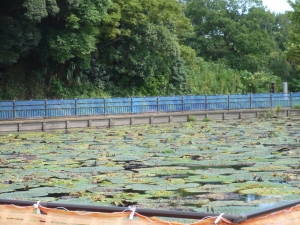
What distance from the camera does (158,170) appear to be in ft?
41.4

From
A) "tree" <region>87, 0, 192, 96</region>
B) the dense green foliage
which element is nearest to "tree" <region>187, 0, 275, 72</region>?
the dense green foliage

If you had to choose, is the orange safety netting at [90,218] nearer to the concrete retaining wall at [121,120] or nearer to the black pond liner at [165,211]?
the black pond liner at [165,211]

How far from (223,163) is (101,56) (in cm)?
2551

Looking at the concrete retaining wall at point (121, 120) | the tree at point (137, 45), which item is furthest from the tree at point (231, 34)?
the concrete retaining wall at point (121, 120)

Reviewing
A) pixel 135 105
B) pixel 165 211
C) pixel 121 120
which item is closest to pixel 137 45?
pixel 135 105

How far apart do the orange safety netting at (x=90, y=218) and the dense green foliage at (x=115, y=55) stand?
76.8ft

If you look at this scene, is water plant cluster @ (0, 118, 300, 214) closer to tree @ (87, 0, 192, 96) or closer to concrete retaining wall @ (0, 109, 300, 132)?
concrete retaining wall @ (0, 109, 300, 132)

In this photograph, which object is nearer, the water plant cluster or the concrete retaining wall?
the water plant cluster

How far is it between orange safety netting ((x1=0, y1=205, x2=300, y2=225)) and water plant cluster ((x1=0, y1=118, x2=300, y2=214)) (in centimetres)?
425

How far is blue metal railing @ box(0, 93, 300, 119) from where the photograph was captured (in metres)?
27.1

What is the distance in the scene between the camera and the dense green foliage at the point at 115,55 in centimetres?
2914

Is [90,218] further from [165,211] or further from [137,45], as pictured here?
[137,45]

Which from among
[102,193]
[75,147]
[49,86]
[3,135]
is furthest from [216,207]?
[49,86]

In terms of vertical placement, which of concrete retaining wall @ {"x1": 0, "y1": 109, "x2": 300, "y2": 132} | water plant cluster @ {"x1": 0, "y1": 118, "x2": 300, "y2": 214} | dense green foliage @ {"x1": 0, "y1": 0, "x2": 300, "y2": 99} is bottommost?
water plant cluster @ {"x1": 0, "y1": 118, "x2": 300, "y2": 214}
